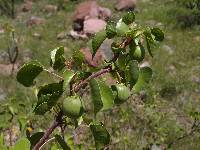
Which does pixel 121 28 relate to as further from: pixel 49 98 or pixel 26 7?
pixel 26 7

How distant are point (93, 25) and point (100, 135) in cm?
1155

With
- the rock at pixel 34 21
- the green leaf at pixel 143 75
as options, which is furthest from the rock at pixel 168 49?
the green leaf at pixel 143 75

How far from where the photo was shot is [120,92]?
6.76ft

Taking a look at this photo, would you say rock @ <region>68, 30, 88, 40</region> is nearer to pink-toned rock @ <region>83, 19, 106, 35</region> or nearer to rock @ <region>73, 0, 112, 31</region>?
pink-toned rock @ <region>83, 19, 106, 35</region>

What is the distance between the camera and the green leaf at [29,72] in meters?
2.01

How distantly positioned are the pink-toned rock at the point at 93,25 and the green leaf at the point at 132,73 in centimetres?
1109

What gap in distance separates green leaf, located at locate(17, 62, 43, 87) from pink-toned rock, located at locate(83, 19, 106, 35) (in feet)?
36.4

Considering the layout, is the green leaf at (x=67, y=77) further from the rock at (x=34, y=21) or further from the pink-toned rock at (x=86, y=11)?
the rock at (x=34, y=21)

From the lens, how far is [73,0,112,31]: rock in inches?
553

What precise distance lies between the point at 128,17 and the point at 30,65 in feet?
1.65

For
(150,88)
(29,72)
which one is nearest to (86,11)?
(150,88)

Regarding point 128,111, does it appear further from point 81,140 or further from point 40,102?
point 40,102

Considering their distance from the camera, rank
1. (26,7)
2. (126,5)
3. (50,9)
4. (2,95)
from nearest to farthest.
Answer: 1. (2,95)
2. (126,5)
3. (50,9)
4. (26,7)

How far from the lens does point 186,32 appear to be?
1280 centimetres
